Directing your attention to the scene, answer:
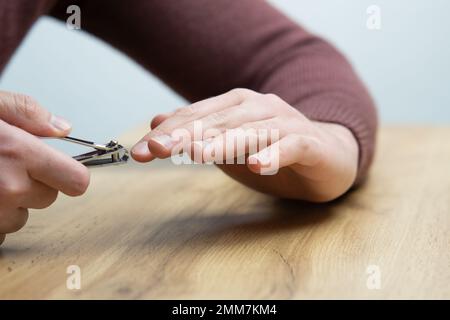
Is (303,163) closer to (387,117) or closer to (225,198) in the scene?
(225,198)

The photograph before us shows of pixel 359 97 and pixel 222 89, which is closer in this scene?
pixel 359 97

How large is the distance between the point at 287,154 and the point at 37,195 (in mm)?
176

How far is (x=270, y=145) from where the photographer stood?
1.68 ft

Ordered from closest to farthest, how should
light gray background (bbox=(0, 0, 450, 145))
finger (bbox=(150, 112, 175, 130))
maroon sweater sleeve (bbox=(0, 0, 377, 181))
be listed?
1. finger (bbox=(150, 112, 175, 130))
2. maroon sweater sleeve (bbox=(0, 0, 377, 181))
3. light gray background (bbox=(0, 0, 450, 145))

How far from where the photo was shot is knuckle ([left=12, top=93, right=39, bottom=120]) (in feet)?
1.53

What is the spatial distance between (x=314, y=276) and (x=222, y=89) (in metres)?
0.48

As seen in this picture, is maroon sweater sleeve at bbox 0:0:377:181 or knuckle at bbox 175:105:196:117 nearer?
knuckle at bbox 175:105:196:117

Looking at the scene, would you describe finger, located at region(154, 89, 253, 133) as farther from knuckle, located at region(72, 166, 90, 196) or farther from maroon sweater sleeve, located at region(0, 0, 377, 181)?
maroon sweater sleeve, located at region(0, 0, 377, 181)

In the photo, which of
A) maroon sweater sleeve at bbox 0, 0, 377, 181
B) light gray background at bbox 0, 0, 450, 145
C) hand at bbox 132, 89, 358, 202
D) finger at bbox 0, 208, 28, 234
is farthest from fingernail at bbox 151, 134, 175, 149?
light gray background at bbox 0, 0, 450, 145

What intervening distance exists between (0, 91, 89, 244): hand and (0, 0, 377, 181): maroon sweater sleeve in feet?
1.16

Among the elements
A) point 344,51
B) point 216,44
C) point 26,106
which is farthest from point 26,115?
point 344,51
